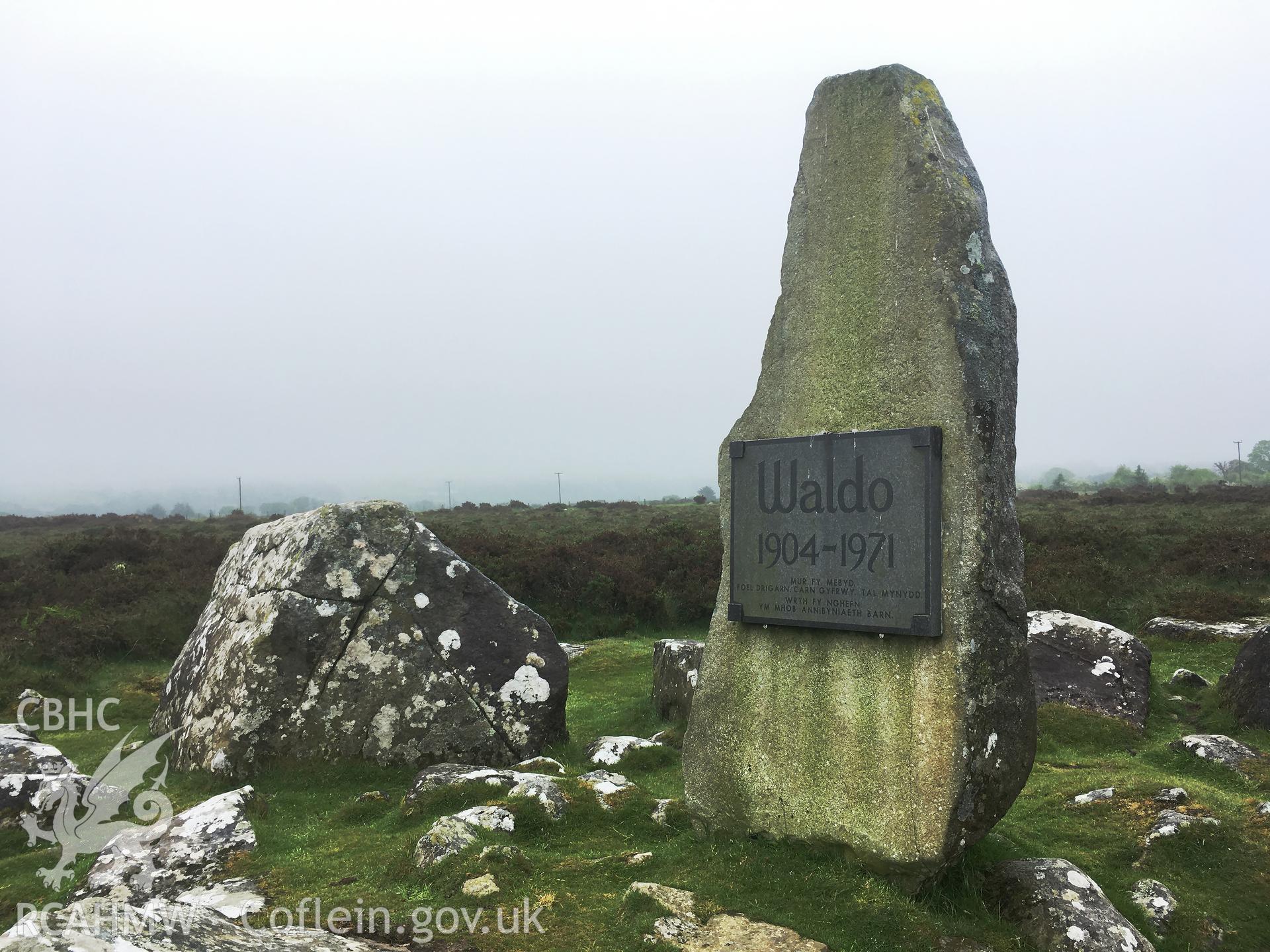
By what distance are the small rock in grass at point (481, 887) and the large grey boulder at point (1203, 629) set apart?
42.0 ft

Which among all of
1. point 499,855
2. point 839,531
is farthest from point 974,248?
point 499,855

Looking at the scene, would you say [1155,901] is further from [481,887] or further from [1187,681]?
[1187,681]

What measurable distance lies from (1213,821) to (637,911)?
4.52 meters

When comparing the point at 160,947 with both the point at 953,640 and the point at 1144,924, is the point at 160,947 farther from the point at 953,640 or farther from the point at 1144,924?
the point at 1144,924

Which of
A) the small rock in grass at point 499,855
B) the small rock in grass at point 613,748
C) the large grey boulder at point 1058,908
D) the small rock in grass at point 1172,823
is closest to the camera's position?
the large grey boulder at point 1058,908

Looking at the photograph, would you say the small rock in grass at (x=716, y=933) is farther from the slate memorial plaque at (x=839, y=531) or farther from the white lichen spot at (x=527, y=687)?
the white lichen spot at (x=527, y=687)

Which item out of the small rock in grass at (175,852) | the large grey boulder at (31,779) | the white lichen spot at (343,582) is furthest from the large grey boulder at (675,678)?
the large grey boulder at (31,779)

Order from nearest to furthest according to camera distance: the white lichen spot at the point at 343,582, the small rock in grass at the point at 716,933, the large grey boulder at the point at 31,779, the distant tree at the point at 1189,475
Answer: the small rock in grass at the point at 716,933 → the large grey boulder at the point at 31,779 → the white lichen spot at the point at 343,582 → the distant tree at the point at 1189,475

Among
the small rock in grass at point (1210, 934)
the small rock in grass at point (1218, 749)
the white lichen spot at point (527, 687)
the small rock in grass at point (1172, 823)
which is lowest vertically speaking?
the small rock in grass at point (1210, 934)

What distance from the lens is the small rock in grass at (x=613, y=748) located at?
9.21 m

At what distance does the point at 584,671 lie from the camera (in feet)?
47.4

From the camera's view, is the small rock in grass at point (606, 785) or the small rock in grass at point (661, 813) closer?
the small rock in grass at point (661, 813)

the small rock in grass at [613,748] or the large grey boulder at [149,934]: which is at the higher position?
the large grey boulder at [149,934]

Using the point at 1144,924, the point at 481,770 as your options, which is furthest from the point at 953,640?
the point at 481,770
